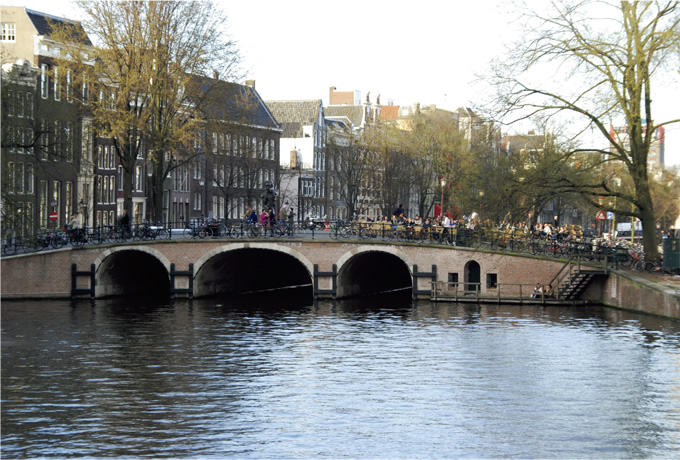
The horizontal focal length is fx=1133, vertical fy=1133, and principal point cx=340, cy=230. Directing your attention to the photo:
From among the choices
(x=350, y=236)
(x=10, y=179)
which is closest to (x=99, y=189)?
(x=350, y=236)

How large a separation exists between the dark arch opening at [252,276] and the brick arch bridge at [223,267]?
10 centimetres

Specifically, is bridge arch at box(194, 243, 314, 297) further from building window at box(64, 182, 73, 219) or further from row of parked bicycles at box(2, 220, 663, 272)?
building window at box(64, 182, 73, 219)

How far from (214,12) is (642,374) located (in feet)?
110

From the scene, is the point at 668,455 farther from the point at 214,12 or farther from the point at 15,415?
the point at 214,12

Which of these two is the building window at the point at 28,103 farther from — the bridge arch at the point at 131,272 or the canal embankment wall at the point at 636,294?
the canal embankment wall at the point at 636,294

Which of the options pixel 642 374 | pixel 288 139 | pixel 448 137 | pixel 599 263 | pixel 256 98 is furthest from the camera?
pixel 288 139

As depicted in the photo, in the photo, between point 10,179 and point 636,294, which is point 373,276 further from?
point 10,179

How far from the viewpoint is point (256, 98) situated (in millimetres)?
93812

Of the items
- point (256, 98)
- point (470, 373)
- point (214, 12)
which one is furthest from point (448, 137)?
point (470, 373)

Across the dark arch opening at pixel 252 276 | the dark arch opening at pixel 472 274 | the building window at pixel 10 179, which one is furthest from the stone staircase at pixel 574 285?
the building window at pixel 10 179

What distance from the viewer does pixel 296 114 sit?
103188mm

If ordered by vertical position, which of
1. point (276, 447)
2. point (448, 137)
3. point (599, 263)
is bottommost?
point (276, 447)

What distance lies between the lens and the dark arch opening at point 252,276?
5691 centimetres

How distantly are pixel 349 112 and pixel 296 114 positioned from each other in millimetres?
9705
